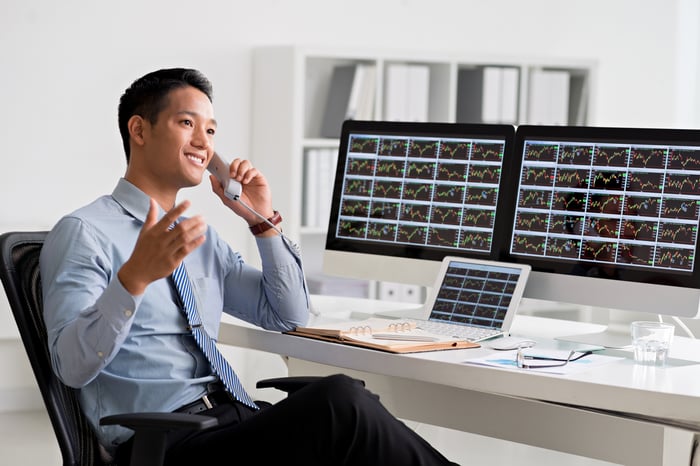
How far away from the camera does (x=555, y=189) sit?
239 centimetres

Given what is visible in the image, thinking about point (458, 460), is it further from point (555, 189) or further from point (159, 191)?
point (159, 191)

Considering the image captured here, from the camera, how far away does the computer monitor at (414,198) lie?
2473mm

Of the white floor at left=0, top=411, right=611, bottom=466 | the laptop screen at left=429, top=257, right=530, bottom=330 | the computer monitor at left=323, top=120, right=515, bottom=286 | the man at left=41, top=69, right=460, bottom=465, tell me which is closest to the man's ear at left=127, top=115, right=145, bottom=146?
the man at left=41, top=69, right=460, bottom=465

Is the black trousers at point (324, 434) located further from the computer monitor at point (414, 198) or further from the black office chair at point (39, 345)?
the computer monitor at point (414, 198)

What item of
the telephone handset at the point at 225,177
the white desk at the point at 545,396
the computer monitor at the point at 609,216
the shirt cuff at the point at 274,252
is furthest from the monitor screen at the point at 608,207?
the telephone handset at the point at 225,177

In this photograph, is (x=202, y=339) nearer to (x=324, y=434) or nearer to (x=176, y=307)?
(x=176, y=307)

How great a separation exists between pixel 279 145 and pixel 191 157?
2.45 metres

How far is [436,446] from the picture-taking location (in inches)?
156

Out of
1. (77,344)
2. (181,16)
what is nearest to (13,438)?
(181,16)

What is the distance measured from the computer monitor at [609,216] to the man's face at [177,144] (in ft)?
2.62

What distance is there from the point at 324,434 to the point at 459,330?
636mm

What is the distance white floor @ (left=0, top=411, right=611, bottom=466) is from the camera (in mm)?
3619

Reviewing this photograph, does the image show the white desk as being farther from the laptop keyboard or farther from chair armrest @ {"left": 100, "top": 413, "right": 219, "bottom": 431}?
chair armrest @ {"left": 100, "top": 413, "right": 219, "bottom": 431}

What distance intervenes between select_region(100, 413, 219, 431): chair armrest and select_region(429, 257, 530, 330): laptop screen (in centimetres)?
92
